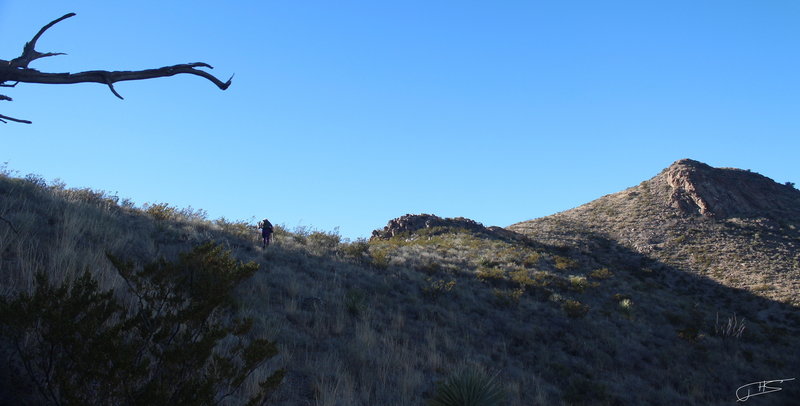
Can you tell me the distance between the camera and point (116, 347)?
344cm

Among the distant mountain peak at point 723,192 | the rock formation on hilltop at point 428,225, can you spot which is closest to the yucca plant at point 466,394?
the rock formation on hilltop at point 428,225

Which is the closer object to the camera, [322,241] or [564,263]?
[322,241]

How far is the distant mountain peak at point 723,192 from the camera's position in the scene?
39.1 meters

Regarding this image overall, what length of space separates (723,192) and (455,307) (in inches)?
1428

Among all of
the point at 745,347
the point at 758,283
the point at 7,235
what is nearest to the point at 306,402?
the point at 7,235

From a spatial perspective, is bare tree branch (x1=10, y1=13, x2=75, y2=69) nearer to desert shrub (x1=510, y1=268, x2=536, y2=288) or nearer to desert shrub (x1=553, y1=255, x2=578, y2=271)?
desert shrub (x1=510, y1=268, x2=536, y2=288)

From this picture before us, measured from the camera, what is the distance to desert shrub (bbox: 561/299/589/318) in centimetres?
1622

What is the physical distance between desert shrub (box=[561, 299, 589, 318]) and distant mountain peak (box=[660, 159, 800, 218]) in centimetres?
2759

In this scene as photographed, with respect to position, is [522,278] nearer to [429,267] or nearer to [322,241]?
[429,267]

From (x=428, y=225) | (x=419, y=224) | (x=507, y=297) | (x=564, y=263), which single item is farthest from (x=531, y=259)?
(x=419, y=224)

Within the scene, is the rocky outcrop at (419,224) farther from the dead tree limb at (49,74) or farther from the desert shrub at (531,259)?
the dead tree limb at (49,74)

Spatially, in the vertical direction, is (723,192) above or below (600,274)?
above

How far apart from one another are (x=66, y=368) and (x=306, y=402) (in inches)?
132

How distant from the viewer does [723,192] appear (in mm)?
41000
